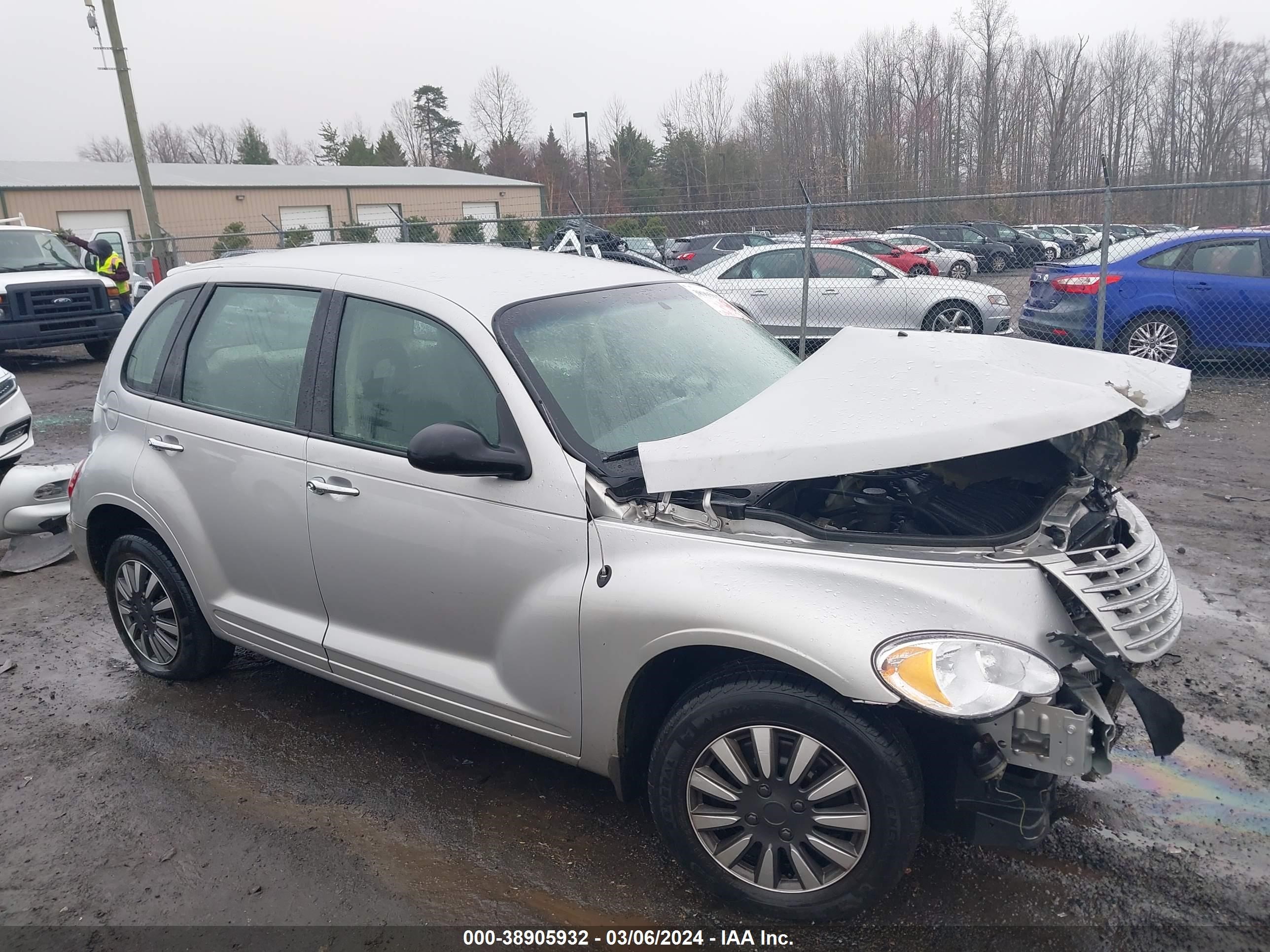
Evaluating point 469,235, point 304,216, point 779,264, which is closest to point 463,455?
point 779,264

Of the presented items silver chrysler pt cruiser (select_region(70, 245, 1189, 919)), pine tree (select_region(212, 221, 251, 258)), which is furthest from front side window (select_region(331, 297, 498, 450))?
pine tree (select_region(212, 221, 251, 258))

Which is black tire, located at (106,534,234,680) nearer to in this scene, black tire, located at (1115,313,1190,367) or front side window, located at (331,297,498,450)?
front side window, located at (331,297,498,450)

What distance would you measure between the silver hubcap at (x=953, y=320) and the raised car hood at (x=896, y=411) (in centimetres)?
829

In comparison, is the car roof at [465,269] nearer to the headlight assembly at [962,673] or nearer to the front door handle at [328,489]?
the front door handle at [328,489]

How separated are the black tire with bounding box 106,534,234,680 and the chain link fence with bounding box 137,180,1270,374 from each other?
21.1ft

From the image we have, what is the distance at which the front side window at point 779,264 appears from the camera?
11648mm

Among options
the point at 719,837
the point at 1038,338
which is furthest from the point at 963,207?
the point at 719,837

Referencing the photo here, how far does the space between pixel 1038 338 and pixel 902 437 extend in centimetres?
939

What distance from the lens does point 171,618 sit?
4203mm

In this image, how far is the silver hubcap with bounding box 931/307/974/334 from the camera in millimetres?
11188

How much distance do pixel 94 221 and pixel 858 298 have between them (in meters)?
33.8

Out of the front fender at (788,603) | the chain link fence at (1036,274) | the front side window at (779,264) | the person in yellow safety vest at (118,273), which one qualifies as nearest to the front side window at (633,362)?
the front fender at (788,603)

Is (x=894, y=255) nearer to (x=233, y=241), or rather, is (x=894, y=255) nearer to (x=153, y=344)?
(x=153, y=344)

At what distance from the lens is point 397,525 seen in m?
3.19
